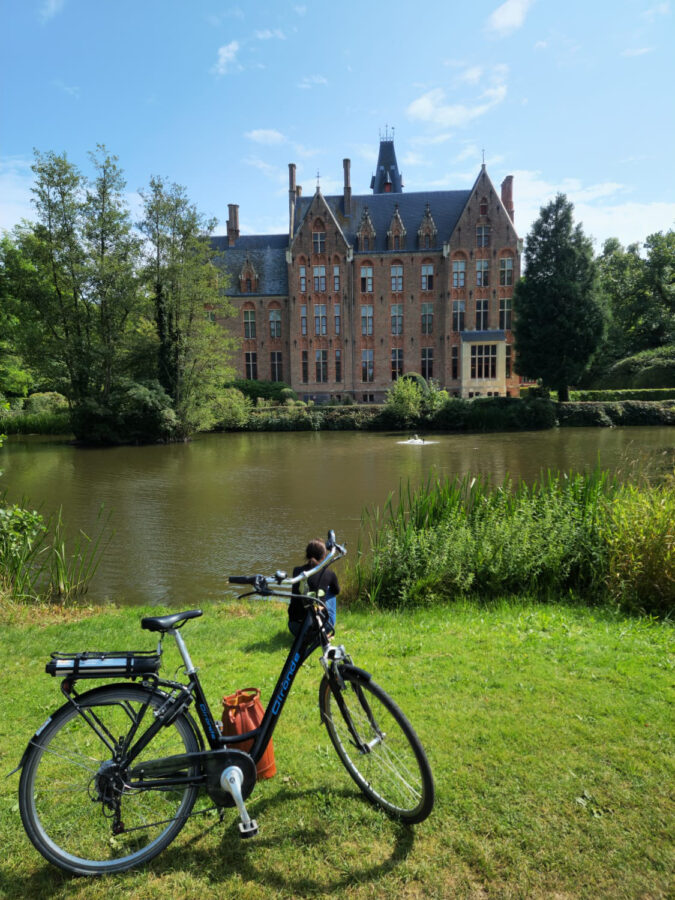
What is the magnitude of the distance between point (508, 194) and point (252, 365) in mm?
24762

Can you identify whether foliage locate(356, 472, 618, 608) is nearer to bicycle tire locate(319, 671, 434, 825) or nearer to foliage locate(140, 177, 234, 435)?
bicycle tire locate(319, 671, 434, 825)

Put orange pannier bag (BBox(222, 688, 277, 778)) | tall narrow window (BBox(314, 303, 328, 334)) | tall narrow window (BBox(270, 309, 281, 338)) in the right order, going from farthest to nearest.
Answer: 1. tall narrow window (BBox(270, 309, 281, 338))
2. tall narrow window (BBox(314, 303, 328, 334))
3. orange pannier bag (BBox(222, 688, 277, 778))

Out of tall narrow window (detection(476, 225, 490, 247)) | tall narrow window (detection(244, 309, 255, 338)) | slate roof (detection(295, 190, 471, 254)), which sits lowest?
tall narrow window (detection(244, 309, 255, 338))

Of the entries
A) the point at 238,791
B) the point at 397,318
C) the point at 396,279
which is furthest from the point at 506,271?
the point at 238,791

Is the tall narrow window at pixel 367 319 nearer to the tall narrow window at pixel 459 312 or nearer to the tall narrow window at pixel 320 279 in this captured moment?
the tall narrow window at pixel 320 279

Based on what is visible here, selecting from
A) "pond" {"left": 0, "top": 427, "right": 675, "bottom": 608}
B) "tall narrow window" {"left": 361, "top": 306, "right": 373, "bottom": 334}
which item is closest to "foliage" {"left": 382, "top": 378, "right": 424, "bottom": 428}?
"pond" {"left": 0, "top": 427, "right": 675, "bottom": 608}

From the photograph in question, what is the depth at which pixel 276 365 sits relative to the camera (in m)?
47.9

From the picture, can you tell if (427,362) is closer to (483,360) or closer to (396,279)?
(483,360)

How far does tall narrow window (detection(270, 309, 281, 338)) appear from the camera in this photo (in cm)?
4772

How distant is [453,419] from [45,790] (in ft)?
109

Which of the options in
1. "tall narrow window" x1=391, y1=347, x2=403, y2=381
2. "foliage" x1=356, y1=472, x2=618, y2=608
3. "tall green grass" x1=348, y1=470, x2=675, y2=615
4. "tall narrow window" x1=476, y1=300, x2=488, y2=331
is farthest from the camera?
"tall narrow window" x1=391, y1=347, x2=403, y2=381

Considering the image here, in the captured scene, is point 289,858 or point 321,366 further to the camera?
point 321,366

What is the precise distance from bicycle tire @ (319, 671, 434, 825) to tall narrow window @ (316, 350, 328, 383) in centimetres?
4454

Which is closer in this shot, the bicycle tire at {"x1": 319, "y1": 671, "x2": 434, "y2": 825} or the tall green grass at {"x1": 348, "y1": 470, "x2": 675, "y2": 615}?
the bicycle tire at {"x1": 319, "y1": 671, "x2": 434, "y2": 825}
